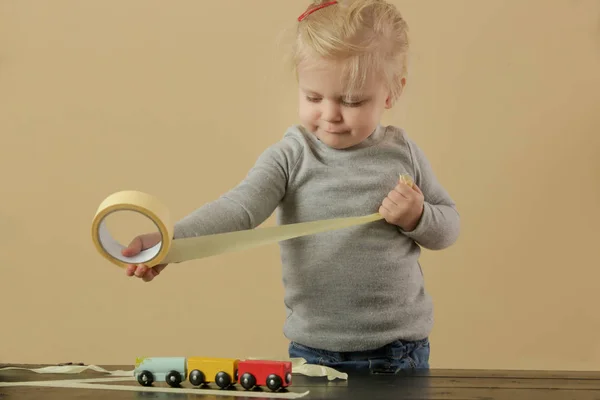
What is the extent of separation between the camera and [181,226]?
0.95 meters

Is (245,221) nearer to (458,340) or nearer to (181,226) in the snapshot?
(181,226)

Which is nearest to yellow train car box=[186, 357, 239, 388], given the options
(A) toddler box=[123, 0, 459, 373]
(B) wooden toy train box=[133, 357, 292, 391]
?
(B) wooden toy train box=[133, 357, 292, 391]

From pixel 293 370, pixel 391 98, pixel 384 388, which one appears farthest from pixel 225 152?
pixel 384 388

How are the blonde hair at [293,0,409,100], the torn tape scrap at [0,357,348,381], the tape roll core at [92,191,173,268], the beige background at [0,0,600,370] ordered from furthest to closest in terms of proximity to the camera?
the beige background at [0,0,600,370]
the blonde hair at [293,0,409,100]
the torn tape scrap at [0,357,348,381]
the tape roll core at [92,191,173,268]

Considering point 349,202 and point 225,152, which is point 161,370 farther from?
point 225,152

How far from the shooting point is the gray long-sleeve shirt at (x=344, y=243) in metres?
1.09

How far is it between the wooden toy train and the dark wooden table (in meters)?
0.01

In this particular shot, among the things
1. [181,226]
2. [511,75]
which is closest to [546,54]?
[511,75]

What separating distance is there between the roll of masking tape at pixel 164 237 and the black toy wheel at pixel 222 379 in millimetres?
128

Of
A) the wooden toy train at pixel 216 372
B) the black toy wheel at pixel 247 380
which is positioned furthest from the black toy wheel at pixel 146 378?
the black toy wheel at pixel 247 380

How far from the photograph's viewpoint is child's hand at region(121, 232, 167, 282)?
88 centimetres

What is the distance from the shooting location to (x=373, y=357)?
1.09 metres

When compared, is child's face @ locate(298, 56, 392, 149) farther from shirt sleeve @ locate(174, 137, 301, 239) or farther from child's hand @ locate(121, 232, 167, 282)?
child's hand @ locate(121, 232, 167, 282)

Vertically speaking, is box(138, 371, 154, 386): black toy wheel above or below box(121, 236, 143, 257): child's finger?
below
